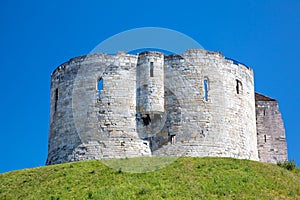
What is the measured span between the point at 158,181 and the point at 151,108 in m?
6.55

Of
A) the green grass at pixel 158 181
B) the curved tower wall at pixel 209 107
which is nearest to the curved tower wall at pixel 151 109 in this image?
the curved tower wall at pixel 209 107

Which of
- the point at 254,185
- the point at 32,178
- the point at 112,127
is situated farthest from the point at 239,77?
the point at 32,178

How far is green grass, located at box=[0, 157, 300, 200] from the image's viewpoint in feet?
77.8

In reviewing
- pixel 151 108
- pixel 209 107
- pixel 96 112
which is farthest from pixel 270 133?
pixel 96 112

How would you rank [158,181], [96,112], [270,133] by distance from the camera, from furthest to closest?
[270,133], [96,112], [158,181]

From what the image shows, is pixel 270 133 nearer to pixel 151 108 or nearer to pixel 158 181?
pixel 151 108

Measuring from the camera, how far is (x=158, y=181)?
2497cm

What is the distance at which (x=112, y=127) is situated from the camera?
3069 centimetres

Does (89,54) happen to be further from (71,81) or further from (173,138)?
(173,138)

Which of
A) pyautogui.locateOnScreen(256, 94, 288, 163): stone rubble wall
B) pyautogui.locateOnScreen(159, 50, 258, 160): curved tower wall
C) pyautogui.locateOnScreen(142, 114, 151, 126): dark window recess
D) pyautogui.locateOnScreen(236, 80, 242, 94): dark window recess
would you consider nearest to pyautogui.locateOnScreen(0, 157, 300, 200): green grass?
A: pyautogui.locateOnScreen(159, 50, 258, 160): curved tower wall

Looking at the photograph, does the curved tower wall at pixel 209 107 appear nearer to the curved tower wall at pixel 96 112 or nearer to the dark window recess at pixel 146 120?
the dark window recess at pixel 146 120

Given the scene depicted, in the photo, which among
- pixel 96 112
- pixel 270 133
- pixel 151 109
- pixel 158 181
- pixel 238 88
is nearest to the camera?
pixel 158 181

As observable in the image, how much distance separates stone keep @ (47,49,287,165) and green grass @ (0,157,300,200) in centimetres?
226

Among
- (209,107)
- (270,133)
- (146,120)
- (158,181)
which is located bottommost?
(158,181)
